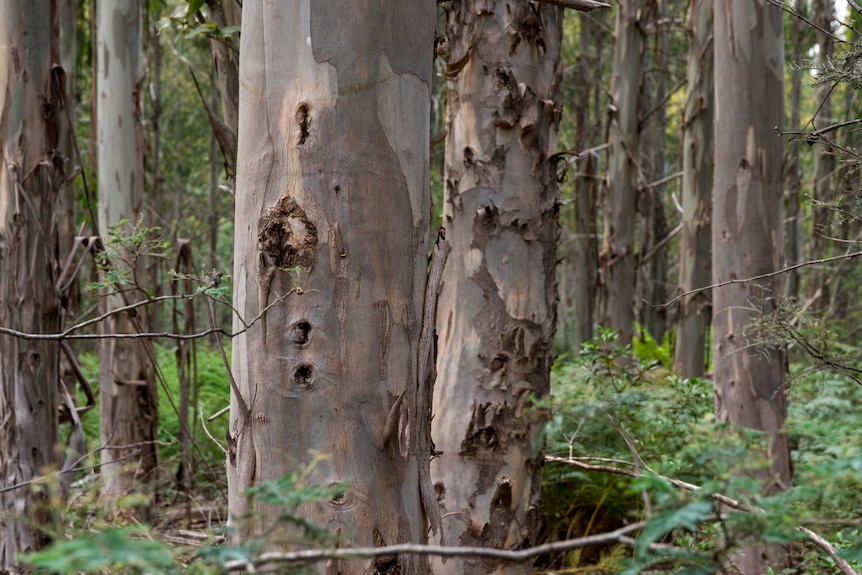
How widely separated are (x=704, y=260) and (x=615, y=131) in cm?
229

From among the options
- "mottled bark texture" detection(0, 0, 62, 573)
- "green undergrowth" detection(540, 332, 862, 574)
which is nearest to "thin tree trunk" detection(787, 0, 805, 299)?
"green undergrowth" detection(540, 332, 862, 574)

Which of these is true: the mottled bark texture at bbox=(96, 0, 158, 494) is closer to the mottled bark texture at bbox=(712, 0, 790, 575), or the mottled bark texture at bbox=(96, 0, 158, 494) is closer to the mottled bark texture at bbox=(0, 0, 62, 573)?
the mottled bark texture at bbox=(0, 0, 62, 573)

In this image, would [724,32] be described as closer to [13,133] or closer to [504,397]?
[504,397]

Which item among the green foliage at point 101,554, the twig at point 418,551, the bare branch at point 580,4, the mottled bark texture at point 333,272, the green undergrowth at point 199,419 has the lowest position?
the green undergrowth at point 199,419

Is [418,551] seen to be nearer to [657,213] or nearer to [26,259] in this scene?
[26,259]

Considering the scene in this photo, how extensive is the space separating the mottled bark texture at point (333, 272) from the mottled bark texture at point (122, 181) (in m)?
4.84

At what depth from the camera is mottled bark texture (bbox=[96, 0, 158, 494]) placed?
639 centimetres

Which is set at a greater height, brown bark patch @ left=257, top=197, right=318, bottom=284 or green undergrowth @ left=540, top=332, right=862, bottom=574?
brown bark patch @ left=257, top=197, right=318, bottom=284

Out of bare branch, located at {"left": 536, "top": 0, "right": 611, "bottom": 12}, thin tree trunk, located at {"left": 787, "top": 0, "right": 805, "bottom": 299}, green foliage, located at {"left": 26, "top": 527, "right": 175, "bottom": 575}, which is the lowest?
green foliage, located at {"left": 26, "top": 527, "right": 175, "bottom": 575}

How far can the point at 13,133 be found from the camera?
393 cm

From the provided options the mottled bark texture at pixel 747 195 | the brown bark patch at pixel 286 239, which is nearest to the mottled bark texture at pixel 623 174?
the mottled bark texture at pixel 747 195

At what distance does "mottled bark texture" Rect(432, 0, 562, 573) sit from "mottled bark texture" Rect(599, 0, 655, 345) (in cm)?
651

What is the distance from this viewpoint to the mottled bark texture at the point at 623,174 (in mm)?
10555

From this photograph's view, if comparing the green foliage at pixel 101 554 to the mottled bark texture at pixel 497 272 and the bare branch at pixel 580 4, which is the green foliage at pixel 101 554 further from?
the mottled bark texture at pixel 497 272
